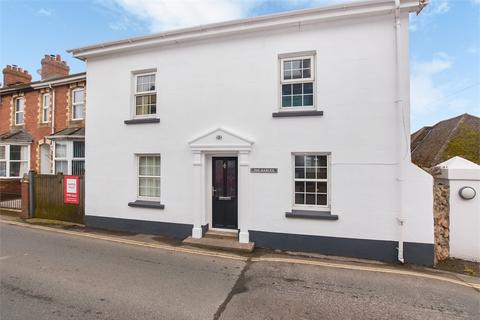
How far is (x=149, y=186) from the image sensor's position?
8.59m

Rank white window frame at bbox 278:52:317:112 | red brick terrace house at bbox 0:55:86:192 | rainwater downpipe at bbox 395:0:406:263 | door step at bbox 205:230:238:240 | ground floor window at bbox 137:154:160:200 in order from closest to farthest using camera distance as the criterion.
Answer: rainwater downpipe at bbox 395:0:406:263
white window frame at bbox 278:52:317:112
door step at bbox 205:230:238:240
ground floor window at bbox 137:154:160:200
red brick terrace house at bbox 0:55:86:192

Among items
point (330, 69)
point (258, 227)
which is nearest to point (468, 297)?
point (258, 227)

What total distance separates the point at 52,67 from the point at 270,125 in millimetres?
15536

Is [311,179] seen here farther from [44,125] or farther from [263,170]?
[44,125]

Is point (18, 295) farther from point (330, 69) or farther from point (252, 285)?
point (330, 69)

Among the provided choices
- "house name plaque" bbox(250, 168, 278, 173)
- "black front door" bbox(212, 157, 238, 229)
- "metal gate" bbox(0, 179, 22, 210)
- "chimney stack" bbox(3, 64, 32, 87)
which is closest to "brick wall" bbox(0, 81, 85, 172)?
"metal gate" bbox(0, 179, 22, 210)

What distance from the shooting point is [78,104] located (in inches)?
512

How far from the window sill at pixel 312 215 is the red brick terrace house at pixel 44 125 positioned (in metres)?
10.6

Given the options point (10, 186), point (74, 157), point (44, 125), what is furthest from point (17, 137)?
point (74, 157)

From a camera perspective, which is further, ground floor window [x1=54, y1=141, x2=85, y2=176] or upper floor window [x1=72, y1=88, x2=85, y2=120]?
upper floor window [x1=72, y1=88, x2=85, y2=120]

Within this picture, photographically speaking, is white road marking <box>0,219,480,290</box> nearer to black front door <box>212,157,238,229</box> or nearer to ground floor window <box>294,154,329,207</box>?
black front door <box>212,157,238,229</box>

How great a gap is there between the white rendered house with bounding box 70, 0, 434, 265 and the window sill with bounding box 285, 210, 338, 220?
0.05m

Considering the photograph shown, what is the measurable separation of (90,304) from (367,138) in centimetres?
681

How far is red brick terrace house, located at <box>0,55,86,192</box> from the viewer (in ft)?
41.1
